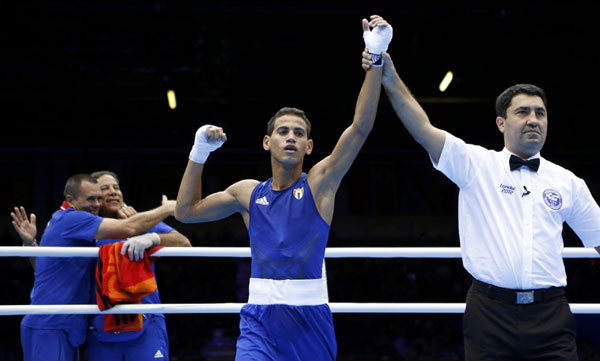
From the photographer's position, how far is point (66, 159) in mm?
12539

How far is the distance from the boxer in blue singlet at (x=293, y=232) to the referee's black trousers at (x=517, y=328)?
2.13 feet

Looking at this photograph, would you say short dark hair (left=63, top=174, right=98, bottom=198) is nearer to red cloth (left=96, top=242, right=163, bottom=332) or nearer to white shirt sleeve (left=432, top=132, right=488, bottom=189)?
red cloth (left=96, top=242, right=163, bottom=332)

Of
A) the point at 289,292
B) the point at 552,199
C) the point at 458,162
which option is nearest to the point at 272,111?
the point at 289,292

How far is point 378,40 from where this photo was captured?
9.32 ft

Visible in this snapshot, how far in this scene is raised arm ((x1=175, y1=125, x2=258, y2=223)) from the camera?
316 centimetres

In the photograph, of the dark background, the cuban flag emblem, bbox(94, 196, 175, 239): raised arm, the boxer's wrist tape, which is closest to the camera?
the boxer's wrist tape

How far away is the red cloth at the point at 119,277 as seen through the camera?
3.42 m

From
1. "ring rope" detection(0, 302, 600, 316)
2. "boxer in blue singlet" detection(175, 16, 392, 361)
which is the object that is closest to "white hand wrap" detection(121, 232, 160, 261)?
"ring rope" detection(0, 302, 600, 316)

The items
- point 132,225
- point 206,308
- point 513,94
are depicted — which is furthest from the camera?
point 132,225

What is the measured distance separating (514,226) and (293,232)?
912mm

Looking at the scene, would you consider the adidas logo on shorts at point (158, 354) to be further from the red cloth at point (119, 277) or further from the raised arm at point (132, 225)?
the raised arm at point (132, 225)

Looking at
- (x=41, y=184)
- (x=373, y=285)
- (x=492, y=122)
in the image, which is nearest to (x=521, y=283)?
(x=373, y=285)

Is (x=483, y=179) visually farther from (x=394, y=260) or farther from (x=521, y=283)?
(x=394, y=260)

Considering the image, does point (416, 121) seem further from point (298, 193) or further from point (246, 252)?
point (246, 252)
